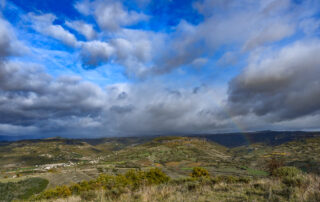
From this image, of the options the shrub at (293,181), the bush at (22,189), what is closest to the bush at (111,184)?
the shrub at (293,181)

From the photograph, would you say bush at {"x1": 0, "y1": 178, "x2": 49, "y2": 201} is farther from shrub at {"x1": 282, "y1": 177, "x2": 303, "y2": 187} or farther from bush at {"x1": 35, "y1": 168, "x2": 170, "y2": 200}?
shrub at {"x1": 282, "y1": 177, "x2": 303, "y2": 187}

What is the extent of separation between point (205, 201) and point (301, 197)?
3.76 meters

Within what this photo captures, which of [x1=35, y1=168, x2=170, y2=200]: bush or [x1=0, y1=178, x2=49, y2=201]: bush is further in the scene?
[x1=0, y1=178, x2=49, y2=201]: bush

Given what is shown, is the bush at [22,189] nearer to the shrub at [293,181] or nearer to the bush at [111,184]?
the bush at [111,184]

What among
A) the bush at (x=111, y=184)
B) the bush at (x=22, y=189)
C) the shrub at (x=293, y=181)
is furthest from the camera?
the bush at (x=22, y=189)

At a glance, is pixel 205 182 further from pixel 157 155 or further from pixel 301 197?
pixel 157 155

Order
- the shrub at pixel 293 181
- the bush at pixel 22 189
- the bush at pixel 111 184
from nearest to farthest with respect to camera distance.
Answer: the shrub at pixel 293 181 < the bush at pixel 111 184 < the bush at pixel 22 189

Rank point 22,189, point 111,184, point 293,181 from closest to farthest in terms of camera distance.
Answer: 1. point 293,181
2. point 111,184
3. point 22,189

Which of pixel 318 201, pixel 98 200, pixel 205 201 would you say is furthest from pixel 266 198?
pixel 98 200

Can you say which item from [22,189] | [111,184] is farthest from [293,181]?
[22,189]

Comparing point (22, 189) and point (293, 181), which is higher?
point (293, 181)

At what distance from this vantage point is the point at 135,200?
32.0 feet

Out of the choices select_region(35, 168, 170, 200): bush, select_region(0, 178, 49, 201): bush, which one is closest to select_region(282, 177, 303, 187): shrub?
select_region(35, 168, 170, 200): bush

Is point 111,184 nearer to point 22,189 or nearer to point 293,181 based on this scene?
point 293,181
